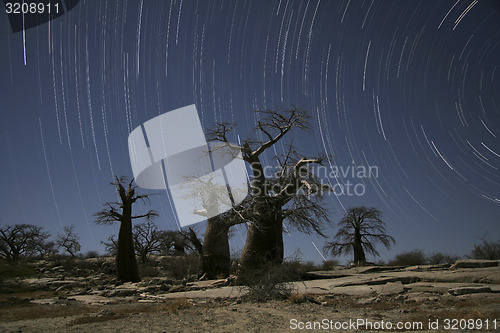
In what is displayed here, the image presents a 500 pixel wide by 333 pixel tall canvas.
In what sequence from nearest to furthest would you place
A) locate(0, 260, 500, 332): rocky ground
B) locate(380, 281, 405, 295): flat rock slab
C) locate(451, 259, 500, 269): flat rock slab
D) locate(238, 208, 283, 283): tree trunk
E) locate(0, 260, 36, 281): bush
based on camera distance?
locate(0, 260, 500, 332): rocky ground < locate(380, 281, 405, 295): flat rock slab < locate(238, 208, 283, 283): tree trunk < locate(451, 259, 500, 269): flat rock slab < locate(0, 260, 36, 281): bush

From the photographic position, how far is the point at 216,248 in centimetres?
1605

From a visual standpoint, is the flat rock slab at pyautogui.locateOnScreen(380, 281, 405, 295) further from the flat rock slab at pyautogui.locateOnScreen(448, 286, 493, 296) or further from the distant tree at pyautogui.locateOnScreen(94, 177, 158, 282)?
the distant tree at pyautogui.locateOnScreen(94, 177, 158, 282)

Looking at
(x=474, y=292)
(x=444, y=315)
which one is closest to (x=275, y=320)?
(x=444, y=315)

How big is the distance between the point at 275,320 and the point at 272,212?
6.13m

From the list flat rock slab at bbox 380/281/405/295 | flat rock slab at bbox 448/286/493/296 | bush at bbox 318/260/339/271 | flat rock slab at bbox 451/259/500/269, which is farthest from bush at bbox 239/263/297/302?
bush at bbox 318/260/339/271

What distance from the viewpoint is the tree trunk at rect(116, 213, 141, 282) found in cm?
1656

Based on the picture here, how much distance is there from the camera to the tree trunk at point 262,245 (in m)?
11.2

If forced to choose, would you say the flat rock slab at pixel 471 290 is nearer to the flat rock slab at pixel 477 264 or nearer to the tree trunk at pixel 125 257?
the flat rock slab at pixel 477 264

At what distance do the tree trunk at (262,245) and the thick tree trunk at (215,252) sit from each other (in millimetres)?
4261

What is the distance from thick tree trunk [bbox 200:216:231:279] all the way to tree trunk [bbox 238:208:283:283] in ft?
14.0

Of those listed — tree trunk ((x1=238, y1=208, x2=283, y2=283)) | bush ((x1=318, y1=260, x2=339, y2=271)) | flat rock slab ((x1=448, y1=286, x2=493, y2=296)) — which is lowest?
bush ((x1=318, y1=260, x2=339, y2=271))

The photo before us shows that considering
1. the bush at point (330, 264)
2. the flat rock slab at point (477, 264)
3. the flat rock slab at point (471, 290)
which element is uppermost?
the flat rock slab at point (471, 290)

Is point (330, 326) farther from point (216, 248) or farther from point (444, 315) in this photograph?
point (216, 248)

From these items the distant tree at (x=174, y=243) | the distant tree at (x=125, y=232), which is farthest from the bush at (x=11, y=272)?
the distant tree at (x=174, y=243)
